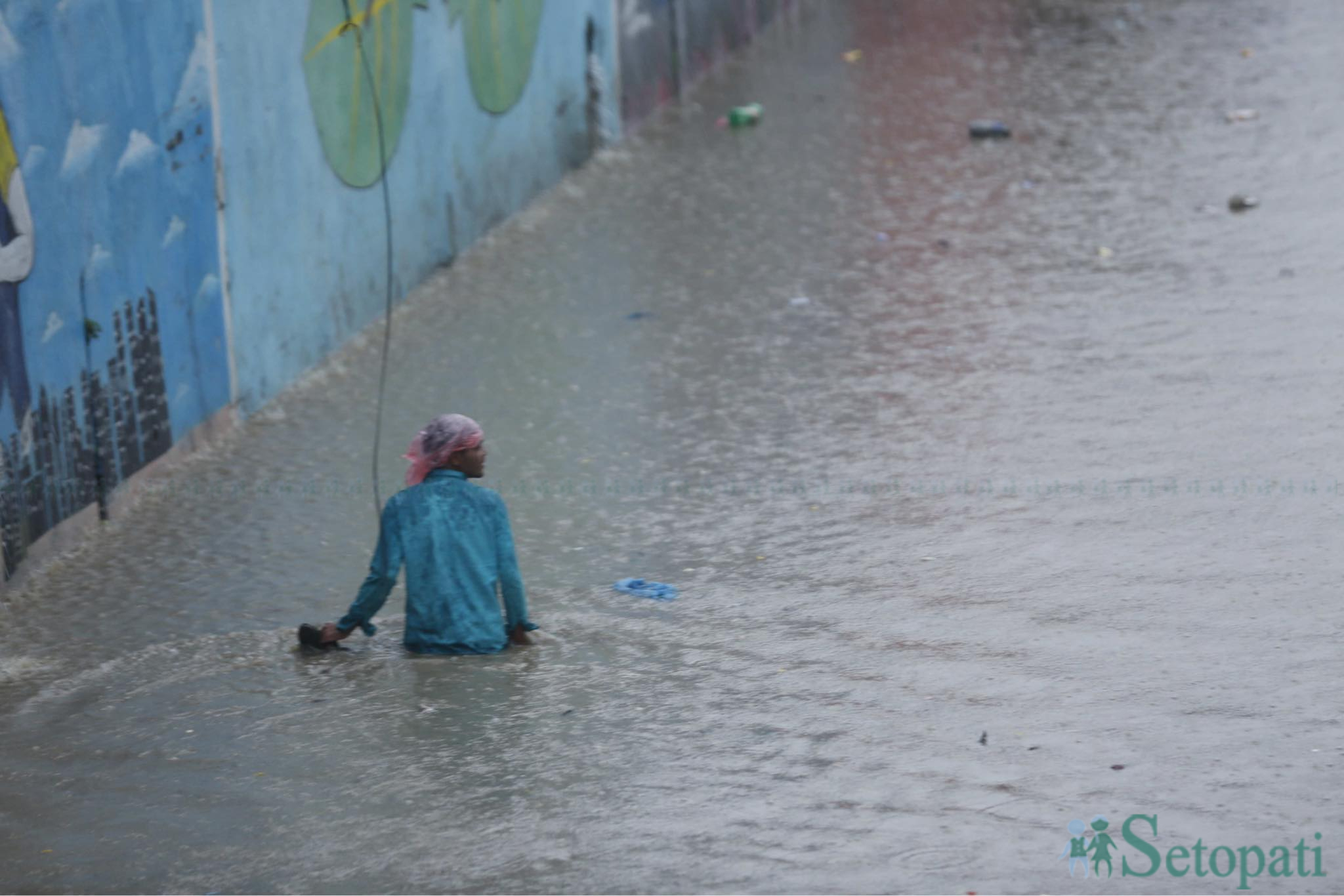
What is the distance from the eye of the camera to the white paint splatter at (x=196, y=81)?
6.95 metres

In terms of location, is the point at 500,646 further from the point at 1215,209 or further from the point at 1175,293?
the point at 1215,209

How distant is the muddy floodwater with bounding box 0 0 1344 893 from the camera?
403 centimetres

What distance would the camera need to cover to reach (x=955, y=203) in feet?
35.2

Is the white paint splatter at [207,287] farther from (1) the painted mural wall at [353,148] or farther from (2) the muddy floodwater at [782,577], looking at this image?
(2) the muddy floodwater at [782,577]

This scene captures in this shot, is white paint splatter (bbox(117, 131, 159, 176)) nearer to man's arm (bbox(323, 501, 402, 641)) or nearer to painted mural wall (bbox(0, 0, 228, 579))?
painted mural wall (bbox(0, 0, 228, 579))

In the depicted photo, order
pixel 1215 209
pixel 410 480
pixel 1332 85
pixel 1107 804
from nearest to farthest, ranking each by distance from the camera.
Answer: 1. pixel 1107 804
2. pixel 410 480
3. pixel 1215 209
4. pixel 1332 85

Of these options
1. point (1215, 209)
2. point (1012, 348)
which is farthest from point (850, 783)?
point (1215, 209)

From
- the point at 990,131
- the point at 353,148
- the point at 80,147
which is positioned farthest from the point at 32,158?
the point at 990,131

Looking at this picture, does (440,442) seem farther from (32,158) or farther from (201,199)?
(201,199)

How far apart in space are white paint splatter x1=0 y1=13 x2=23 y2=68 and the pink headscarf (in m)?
2.02

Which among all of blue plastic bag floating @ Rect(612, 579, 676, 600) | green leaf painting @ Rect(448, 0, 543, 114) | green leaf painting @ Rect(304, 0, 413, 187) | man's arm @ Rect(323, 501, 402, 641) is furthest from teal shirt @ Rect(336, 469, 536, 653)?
green leaf painting @ Rect(448, 0, 543, 114)

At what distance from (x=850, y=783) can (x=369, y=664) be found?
5.49 feet

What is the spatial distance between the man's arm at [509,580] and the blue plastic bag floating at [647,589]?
1.87 feet

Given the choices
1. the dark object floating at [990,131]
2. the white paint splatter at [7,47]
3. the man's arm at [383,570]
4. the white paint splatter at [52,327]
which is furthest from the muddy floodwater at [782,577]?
the white paint splatter at [7,47]
